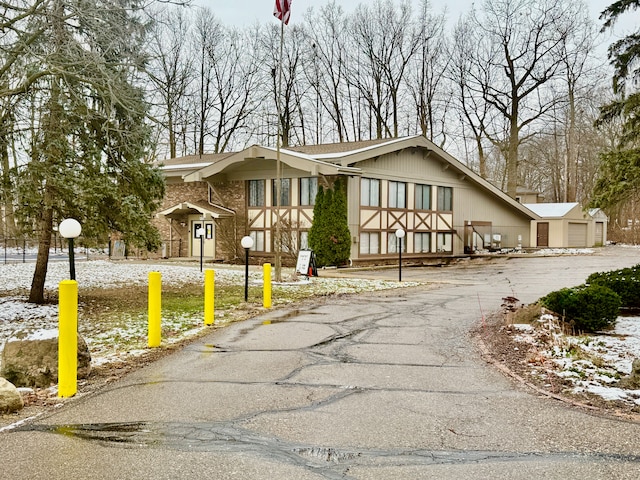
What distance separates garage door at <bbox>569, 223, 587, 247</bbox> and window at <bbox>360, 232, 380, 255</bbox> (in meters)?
18.0

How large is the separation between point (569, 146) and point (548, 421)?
4580cm

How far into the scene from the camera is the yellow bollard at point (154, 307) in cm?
787

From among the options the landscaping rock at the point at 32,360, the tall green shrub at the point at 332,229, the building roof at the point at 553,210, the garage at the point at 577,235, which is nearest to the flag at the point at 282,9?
the tall green shrub at the point at 332,229

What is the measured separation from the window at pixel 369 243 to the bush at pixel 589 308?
15682 mm

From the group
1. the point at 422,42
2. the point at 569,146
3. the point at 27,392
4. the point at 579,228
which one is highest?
the point at 422,42

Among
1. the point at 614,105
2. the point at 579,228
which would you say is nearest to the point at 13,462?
the point at 614,105

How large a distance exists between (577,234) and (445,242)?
14.2 m

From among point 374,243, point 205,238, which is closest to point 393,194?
point 374,243

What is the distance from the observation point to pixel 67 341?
19.2 feet

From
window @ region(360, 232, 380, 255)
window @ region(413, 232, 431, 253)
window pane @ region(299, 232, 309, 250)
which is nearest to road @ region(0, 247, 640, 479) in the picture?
window pane @ region(299, 232, 309, 250)

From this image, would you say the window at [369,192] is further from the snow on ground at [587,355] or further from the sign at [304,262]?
the snow on ground at [587,355]

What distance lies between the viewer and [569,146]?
46344mm

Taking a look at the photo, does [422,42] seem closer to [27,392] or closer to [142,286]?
[142,286]

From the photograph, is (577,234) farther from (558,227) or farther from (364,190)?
(364,190)
